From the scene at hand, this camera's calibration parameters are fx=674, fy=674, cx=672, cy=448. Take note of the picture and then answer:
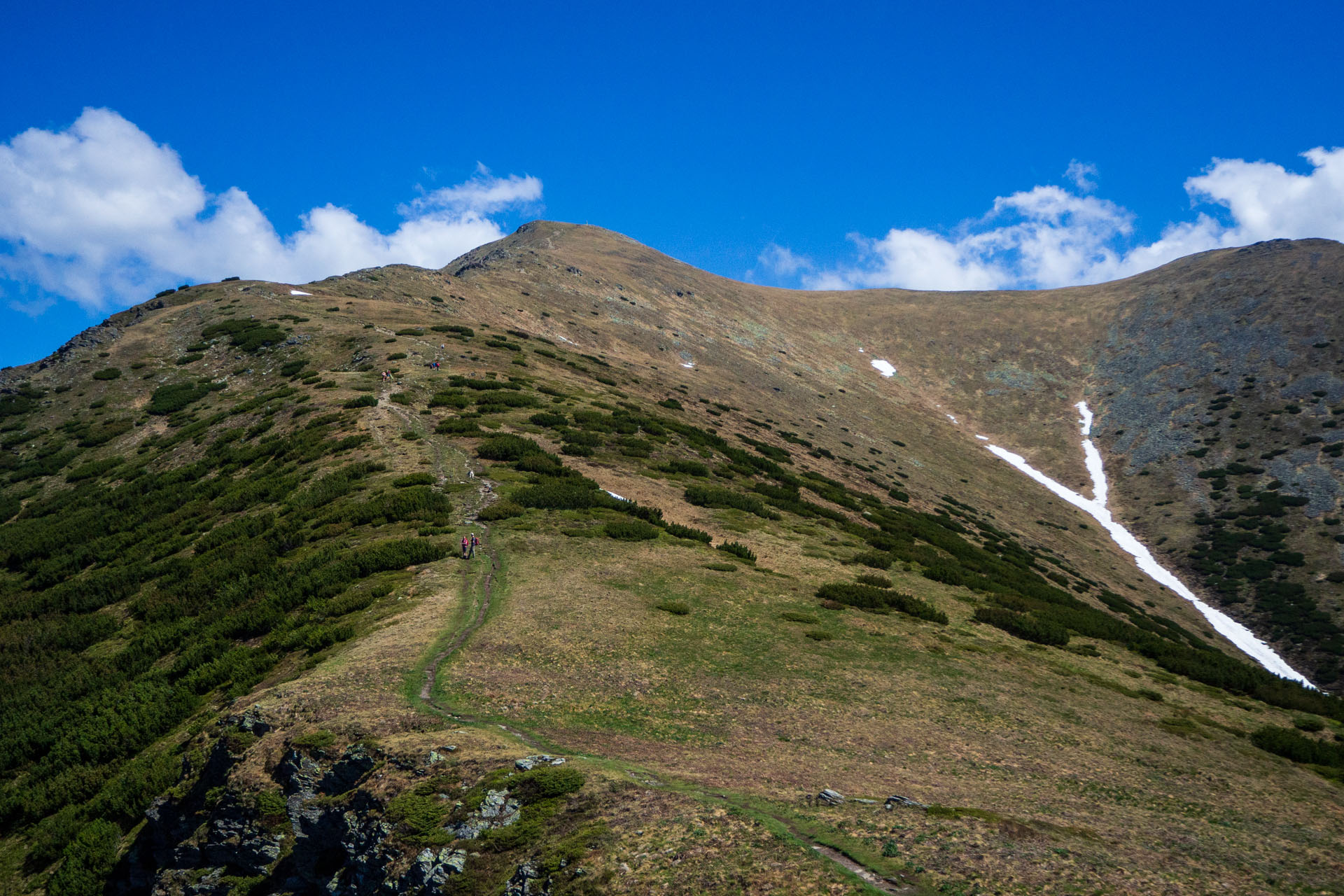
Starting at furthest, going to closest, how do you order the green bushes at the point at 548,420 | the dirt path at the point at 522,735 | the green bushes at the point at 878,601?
the green bushes at the point at 548,420 < the green bushes at the point at 878,601 < the dirt path at the point at 522,735

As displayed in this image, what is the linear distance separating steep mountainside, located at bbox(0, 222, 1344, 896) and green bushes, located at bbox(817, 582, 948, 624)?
0.52 feet

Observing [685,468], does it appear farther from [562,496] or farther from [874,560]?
[874,560]

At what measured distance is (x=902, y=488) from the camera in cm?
6469

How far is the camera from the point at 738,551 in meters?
30.1

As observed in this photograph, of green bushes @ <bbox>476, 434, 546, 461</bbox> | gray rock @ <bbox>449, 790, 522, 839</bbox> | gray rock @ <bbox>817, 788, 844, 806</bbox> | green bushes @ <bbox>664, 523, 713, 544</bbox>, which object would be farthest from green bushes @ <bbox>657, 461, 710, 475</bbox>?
gray rock @ <bbox>449, 790, 522, 839</bbox>

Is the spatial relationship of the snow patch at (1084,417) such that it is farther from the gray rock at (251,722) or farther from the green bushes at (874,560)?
the gray rock at (251,722)

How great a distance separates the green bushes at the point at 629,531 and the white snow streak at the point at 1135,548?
129 ft

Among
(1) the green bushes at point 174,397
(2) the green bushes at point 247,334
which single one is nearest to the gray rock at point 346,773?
(1) the green bushes at point 174,397

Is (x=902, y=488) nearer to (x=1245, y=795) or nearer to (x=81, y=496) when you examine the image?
(x=1245, y=795)

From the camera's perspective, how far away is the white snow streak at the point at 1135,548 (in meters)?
49.9

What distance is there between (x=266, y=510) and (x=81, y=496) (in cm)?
1994

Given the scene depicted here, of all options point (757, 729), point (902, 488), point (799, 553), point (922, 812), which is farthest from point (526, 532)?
point (902, 488)

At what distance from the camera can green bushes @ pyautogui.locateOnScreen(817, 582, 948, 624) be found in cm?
2578

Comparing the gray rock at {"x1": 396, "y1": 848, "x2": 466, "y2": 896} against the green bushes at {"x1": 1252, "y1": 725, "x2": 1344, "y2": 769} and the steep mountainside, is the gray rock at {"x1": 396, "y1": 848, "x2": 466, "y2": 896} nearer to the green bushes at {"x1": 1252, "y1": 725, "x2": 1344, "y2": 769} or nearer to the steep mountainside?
the steep mountainside
